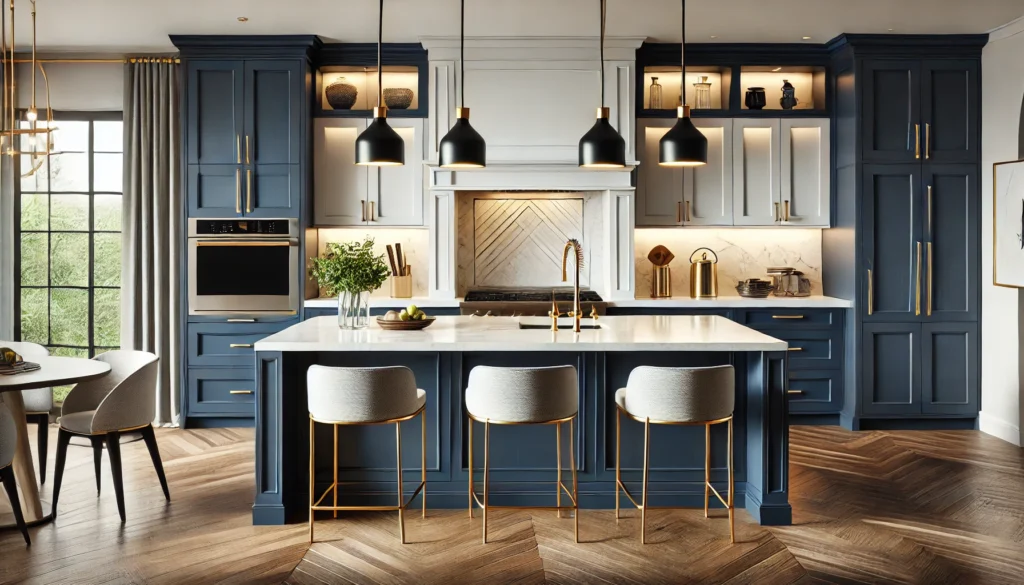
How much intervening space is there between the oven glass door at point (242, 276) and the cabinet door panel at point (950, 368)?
449 centimetres

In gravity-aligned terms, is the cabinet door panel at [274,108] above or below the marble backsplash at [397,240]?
above

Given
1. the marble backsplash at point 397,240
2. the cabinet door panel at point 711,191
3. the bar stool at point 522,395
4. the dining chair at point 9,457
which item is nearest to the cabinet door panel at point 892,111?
the cabinet door panel at point 711,191

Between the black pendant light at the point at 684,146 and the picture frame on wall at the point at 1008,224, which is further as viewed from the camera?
the picture frame on wall at the point at 1008,224

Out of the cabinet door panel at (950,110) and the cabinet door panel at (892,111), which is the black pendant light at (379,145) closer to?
the cabinet door panel at (892,111)

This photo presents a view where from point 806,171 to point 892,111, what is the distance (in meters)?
0.70

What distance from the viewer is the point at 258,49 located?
18.1ft

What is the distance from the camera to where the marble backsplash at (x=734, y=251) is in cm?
625

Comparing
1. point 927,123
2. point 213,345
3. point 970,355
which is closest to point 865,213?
point 927,123

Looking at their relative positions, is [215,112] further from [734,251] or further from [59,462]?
[734,251]

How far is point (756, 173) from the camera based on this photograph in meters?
5.91

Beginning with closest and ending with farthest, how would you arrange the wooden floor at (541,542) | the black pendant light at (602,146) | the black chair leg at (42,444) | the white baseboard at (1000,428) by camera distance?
the wooden floor at (541,542), the black pendant light at (602,146), the black chair leg at (42,444), the white baseboard at (1000,428)

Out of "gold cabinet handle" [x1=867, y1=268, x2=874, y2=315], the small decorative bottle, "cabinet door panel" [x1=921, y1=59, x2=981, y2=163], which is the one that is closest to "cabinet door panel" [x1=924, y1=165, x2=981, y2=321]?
"cabinet door panel" [x1=921, y1=59, x2=981, y2=163]

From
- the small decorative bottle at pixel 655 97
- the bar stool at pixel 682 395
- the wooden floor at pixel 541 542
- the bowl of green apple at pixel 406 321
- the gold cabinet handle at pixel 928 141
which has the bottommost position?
the wooden floor at pixel 541 542

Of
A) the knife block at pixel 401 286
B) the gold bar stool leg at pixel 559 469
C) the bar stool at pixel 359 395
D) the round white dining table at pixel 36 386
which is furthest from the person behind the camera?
the knife block at pixel 401 286
